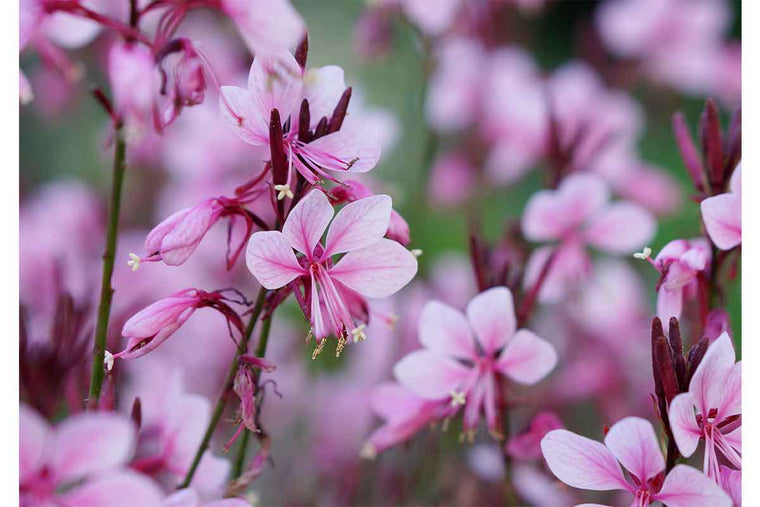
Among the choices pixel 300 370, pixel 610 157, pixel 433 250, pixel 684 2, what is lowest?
pixel 300 370

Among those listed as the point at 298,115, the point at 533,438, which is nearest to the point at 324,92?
the point at 298,115

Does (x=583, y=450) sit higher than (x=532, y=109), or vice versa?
(x=532, y=109)

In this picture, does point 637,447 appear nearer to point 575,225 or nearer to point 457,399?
point 457,399

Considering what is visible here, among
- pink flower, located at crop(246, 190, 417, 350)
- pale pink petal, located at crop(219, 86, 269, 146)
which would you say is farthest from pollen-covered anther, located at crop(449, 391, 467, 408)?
pale pink petal, located at crop(219, 86, 269, 146)

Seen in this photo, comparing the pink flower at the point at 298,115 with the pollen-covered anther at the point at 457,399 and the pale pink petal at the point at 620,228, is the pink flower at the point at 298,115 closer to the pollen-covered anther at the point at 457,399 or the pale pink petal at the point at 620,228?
the pollen-covered anther at the point at 457,399

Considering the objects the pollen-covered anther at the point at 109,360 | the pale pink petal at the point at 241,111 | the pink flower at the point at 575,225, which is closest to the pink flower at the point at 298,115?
the pale pink petal at the point at 241,111

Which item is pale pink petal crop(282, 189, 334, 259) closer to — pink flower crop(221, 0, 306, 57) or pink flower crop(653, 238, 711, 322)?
pink flower crop(221, 0, 306, 57)

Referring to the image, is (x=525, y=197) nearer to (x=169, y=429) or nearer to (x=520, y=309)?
(x=520, y=309)
